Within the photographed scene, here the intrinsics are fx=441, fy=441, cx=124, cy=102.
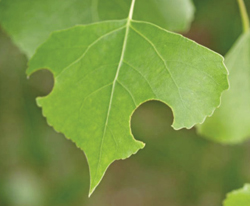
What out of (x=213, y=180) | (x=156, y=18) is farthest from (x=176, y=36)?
(x=213, y=180)

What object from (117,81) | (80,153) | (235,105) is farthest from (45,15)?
(80,153)

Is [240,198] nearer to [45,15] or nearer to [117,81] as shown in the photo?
[117,81]

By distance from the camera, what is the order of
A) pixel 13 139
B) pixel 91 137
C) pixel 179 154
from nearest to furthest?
pixel 91 137 → pixel 13 139 → pixel 179 154

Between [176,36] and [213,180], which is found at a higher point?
[176,36]

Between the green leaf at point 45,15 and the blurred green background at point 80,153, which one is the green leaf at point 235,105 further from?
the blurred green background at point 80,153

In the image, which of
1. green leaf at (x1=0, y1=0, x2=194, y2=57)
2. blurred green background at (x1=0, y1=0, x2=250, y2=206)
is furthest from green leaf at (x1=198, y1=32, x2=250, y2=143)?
blurred green background at (x1=0, y1=0, x2=250, y2=206)

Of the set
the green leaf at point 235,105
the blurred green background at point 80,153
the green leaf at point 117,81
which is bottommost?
the blurred green background at point 80,153

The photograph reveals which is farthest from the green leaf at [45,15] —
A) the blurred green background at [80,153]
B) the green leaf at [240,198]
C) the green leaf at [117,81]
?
the blurred green background at [80,153]

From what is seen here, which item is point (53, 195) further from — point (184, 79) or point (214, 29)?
point (184, 79)
